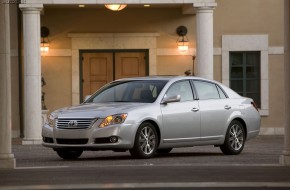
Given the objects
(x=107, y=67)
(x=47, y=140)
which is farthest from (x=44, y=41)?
(x=47, y=140)

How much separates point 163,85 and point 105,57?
1083 centimetres

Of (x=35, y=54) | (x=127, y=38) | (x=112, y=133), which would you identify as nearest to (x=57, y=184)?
(x=112, y=133)

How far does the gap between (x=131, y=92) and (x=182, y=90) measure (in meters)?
1.01

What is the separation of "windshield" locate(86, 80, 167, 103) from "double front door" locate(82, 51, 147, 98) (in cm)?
1024

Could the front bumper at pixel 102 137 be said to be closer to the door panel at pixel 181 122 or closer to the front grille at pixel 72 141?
the front grille at pixel 72 141

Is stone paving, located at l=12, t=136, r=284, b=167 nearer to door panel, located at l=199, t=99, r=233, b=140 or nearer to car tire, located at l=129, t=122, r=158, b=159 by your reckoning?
car tire, located at l=129, t=122, r=158, b=159

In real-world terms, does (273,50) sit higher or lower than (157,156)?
higher

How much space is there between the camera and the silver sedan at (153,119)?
18547 millimetres

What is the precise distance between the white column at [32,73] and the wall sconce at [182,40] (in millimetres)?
4783

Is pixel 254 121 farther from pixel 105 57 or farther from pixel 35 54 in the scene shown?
pixel 105 57

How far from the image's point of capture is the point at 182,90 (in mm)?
20281

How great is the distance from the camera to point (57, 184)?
13336mm

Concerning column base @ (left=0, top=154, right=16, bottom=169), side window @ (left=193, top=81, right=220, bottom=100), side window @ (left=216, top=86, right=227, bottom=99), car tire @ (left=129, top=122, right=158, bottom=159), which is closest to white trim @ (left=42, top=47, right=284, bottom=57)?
side window @ (left=216, top=86, right=227, bottom=99)

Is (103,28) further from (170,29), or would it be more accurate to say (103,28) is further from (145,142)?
(145,142)
